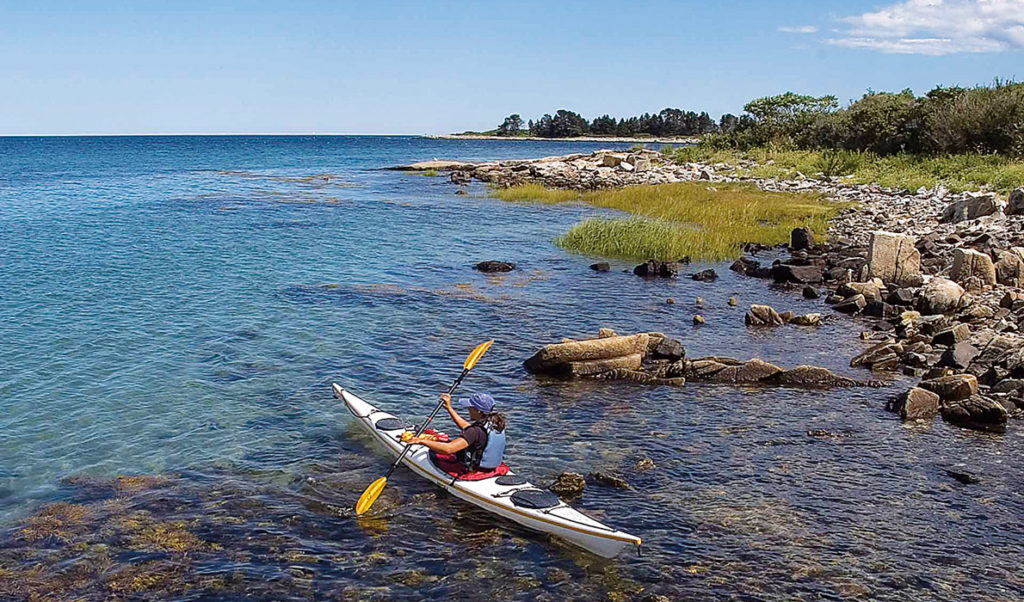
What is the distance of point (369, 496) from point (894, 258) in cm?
1942

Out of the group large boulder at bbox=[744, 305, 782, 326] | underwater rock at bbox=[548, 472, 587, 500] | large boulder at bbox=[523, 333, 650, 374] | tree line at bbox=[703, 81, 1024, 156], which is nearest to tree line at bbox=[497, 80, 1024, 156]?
tree line at bbox=[703, 81, 1024, 156]

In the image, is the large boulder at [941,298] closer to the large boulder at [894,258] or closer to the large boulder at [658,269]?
the large boulder at [894,258]

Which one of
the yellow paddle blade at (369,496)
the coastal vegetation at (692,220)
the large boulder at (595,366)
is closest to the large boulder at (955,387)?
the large boulder at (595,366)

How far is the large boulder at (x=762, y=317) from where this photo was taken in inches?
846

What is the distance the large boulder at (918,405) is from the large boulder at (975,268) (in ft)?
32.6

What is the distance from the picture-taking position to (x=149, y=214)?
4641 cm

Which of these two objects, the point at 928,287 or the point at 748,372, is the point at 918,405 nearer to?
the point at 748,372

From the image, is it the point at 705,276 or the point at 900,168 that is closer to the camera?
the point at 705,276

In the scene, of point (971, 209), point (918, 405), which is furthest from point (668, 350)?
point (971, 209)

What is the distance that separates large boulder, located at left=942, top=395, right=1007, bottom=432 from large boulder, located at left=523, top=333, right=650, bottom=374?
19.9ft

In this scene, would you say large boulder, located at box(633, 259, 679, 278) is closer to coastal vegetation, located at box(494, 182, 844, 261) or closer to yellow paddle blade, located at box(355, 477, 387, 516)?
coastal vegetation, located at box(494, 182, 844, 261)

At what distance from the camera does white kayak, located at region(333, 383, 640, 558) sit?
10.1m

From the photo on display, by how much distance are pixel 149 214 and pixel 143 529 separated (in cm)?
3966

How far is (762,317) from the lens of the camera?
21500 millimetres
